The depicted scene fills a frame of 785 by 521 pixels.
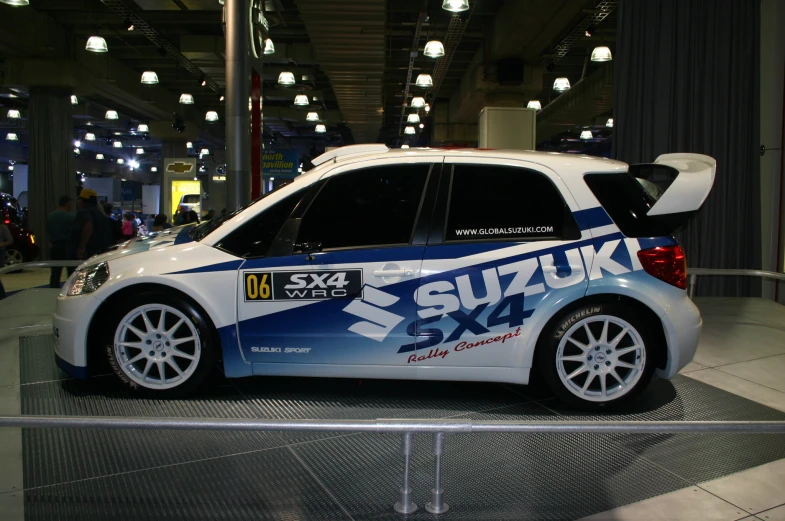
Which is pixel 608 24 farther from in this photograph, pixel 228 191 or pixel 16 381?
pixel 16 381

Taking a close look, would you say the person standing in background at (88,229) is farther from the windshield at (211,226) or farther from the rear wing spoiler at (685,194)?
the rear wing spoiler at (685,194)

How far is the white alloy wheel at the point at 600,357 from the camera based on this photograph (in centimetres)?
389

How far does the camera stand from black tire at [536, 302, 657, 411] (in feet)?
12.8

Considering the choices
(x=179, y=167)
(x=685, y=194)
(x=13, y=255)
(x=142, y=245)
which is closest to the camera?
(x=685, y=194)

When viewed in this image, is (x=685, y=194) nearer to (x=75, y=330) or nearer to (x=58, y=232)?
(x=75, y=330)

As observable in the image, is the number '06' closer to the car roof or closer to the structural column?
the car roof

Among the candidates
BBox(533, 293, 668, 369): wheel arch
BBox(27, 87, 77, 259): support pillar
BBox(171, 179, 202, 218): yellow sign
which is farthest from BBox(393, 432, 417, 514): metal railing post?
BBox(171, 179, 202, 218): yellow sign

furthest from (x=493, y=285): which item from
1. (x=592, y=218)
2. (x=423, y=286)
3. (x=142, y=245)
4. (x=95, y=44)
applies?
(x=95, y=44)

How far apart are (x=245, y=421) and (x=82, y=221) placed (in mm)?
7005

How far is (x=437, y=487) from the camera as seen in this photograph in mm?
2615

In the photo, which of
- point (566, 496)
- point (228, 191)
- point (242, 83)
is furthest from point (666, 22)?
point (566, 496)

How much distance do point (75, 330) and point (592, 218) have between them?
3223mm

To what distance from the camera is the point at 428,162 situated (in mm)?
4117

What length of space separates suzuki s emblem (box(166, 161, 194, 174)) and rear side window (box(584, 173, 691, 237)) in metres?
16.6
